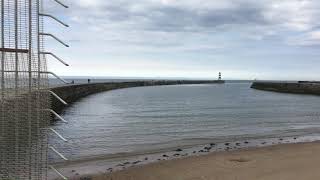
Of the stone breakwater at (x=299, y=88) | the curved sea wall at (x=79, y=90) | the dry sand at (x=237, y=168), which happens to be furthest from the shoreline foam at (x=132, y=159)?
the stone breakwater at (x=299, y=88)

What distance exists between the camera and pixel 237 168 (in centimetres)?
1432

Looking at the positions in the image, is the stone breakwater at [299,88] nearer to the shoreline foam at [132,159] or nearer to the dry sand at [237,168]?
the shoreline foam at [132,159]

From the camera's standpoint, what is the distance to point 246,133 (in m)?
28.2

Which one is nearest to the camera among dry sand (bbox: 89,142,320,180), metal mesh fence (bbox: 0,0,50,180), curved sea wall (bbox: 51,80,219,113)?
metal mesh fence (bbox: 0,0,50,180)

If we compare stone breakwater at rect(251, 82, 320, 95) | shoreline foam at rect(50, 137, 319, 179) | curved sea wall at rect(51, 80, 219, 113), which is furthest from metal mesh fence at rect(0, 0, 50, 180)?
stone breakwater at rect(251, 82, 320, 95)

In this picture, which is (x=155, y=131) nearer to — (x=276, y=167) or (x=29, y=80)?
(x=276, y=167)

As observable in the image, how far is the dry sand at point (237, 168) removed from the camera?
1297 centimetres

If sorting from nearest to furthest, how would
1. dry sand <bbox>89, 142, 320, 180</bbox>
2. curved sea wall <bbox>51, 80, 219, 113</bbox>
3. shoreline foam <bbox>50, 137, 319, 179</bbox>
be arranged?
dry sand <bbox>89, 142, 320, 180</bbox>
shoreline foam <bbox>50, 137, 319, 179</bbox>
curved sea wall <bbox>51, 80, 219, 113</bbox>

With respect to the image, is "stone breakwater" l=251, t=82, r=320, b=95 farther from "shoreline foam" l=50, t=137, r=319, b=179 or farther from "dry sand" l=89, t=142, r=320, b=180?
"dry sand" l=89, t=142, r=320, b=180

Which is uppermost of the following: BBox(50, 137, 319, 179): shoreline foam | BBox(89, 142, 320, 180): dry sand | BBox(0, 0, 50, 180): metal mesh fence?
BBox(0, 0, 50, 180): metal mesh fence

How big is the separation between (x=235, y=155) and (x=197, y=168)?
352cm

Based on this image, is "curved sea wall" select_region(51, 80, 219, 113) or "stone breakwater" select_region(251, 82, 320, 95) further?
"stone breakwater" select_region(251, 82, 320, 95)

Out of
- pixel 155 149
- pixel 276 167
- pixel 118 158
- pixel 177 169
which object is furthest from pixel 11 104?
pixel 155 149

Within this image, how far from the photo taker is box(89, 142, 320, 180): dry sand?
42.5 feet
